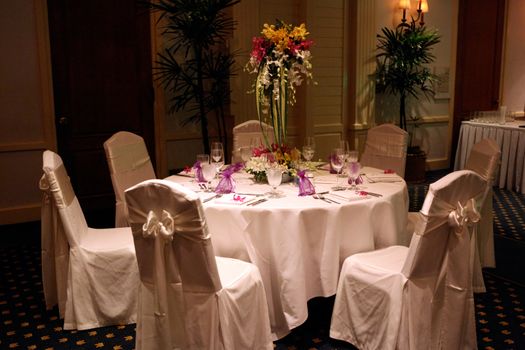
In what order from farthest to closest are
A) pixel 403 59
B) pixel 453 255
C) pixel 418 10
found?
1. pixel 418 10
2. pixel 403 59
3. pixel 453 255

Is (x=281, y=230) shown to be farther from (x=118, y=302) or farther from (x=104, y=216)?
(x=104, y=216)

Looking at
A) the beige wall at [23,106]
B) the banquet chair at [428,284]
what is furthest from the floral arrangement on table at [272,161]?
the beige wall at [23,106]

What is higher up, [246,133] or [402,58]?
[402,58]

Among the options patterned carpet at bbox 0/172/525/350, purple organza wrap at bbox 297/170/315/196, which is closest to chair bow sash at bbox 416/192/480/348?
patterned carpet at bbox 0/172/525/350

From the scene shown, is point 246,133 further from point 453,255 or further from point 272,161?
point 453,255

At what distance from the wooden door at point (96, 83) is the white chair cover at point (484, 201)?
3322 millimetres

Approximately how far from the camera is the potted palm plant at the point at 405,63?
21.6 ft

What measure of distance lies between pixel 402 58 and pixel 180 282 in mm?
5146

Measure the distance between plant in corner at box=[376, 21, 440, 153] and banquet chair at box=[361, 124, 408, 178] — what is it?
2.63 metres

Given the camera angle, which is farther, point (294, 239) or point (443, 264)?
point (294, 239)

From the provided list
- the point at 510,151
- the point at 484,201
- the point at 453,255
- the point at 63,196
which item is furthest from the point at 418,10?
the point at 63,196

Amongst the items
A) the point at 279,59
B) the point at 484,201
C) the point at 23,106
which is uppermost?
the point at 279,59

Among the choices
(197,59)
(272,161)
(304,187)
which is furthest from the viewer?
(197,59)

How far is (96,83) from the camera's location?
17.9ft
